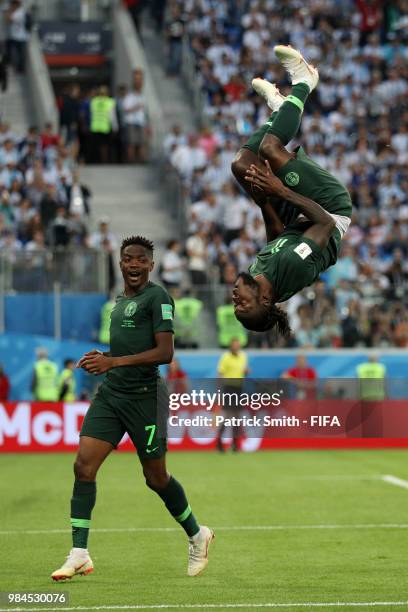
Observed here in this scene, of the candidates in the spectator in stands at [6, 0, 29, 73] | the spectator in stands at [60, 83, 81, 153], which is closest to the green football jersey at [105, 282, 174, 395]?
the spectator in stands at [60, 83, 81, 153]

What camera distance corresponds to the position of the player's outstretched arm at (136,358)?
10.0 m

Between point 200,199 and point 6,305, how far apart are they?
6922 millimetres

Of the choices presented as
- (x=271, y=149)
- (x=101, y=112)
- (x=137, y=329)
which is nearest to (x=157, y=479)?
(x=137, y=329)

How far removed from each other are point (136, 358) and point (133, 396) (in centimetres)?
42

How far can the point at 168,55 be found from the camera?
3791 cm

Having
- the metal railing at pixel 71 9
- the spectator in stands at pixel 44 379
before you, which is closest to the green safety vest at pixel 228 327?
the spectator in stands at pixel 44 379

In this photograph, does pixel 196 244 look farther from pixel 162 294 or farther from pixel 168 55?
pixel 162 294

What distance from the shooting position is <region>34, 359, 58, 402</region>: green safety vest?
25250mm

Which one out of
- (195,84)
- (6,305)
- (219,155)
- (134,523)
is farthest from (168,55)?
(134,523)

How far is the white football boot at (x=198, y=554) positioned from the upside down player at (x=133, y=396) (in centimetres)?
38

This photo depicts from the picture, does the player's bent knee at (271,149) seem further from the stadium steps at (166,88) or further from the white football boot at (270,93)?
the stadium steps at (166,88)

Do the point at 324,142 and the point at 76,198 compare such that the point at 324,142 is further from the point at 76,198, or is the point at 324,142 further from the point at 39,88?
the point at 39,88

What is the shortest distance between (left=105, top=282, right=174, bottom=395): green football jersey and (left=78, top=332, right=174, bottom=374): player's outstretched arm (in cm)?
9

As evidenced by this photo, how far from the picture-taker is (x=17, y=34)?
116 feet
